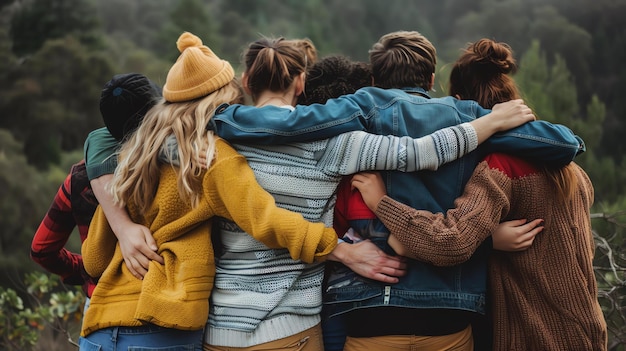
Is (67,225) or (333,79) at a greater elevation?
(333,79)

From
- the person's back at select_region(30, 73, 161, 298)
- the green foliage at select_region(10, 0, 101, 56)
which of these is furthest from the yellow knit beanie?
the green foliage at select_region(10, 0, 101, 56)

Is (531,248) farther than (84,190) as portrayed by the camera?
No

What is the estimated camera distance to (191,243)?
2010mm

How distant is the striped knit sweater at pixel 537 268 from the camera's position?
6.43 feet

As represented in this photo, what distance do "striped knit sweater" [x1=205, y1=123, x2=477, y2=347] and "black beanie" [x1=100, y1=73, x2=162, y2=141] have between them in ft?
1.26

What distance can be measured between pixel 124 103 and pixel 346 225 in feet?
2.49

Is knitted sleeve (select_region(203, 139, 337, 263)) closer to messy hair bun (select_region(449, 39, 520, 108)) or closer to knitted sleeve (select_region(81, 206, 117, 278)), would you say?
knitted sleeve (select_region(81, 206, 117, 278))

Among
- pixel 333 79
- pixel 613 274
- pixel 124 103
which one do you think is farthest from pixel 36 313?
pixel 613 274

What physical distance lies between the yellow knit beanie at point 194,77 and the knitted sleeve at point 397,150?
0.43 m

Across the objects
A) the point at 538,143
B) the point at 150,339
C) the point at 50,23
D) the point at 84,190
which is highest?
the point at 538,143

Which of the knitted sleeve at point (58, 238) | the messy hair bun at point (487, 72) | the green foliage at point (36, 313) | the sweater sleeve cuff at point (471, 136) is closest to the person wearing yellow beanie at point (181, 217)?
the knitted sleeve at point (58, 238)

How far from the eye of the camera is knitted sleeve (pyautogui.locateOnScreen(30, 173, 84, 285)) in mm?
2357

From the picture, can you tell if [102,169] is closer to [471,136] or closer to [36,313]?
[471,136]

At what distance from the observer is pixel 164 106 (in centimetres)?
216
